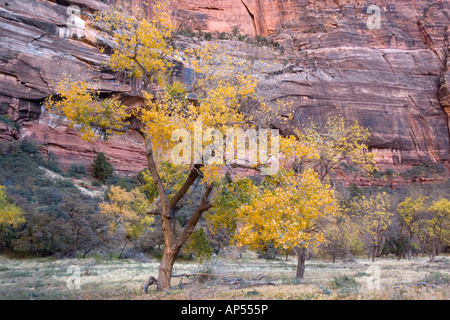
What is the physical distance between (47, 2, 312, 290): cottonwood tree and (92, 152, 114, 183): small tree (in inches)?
1555

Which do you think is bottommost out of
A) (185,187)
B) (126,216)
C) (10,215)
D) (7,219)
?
(126,216)

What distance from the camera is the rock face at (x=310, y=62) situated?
4275 cm

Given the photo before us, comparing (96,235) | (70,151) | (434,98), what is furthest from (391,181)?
(70,151)

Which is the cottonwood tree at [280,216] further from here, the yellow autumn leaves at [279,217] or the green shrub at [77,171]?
the green shrub at [77,171]

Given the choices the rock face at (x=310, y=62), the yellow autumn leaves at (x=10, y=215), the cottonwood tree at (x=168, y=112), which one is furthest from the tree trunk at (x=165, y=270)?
the rock face at (x=310, y=62)

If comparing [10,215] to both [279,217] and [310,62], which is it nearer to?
[279,217]

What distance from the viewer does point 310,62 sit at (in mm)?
62562

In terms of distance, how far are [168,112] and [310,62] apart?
6101 cm

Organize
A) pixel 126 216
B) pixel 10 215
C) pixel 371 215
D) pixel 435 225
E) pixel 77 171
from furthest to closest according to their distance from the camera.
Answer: pixel 77 171, pixel 126 216, pixel 435 225, pixel 10 215, pixel 371 215

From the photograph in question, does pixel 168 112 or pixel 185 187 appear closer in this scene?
pixel 168 112

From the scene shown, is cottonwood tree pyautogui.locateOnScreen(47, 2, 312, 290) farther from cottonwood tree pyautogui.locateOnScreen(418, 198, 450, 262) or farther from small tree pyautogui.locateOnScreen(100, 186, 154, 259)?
cottonwood tree pyautogui.locateOnScreen(418, 198, 450, 262)

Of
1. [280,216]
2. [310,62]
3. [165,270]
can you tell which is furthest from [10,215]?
[310,62]

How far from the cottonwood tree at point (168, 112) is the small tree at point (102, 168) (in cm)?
3950

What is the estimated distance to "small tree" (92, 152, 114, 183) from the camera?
45844mm
